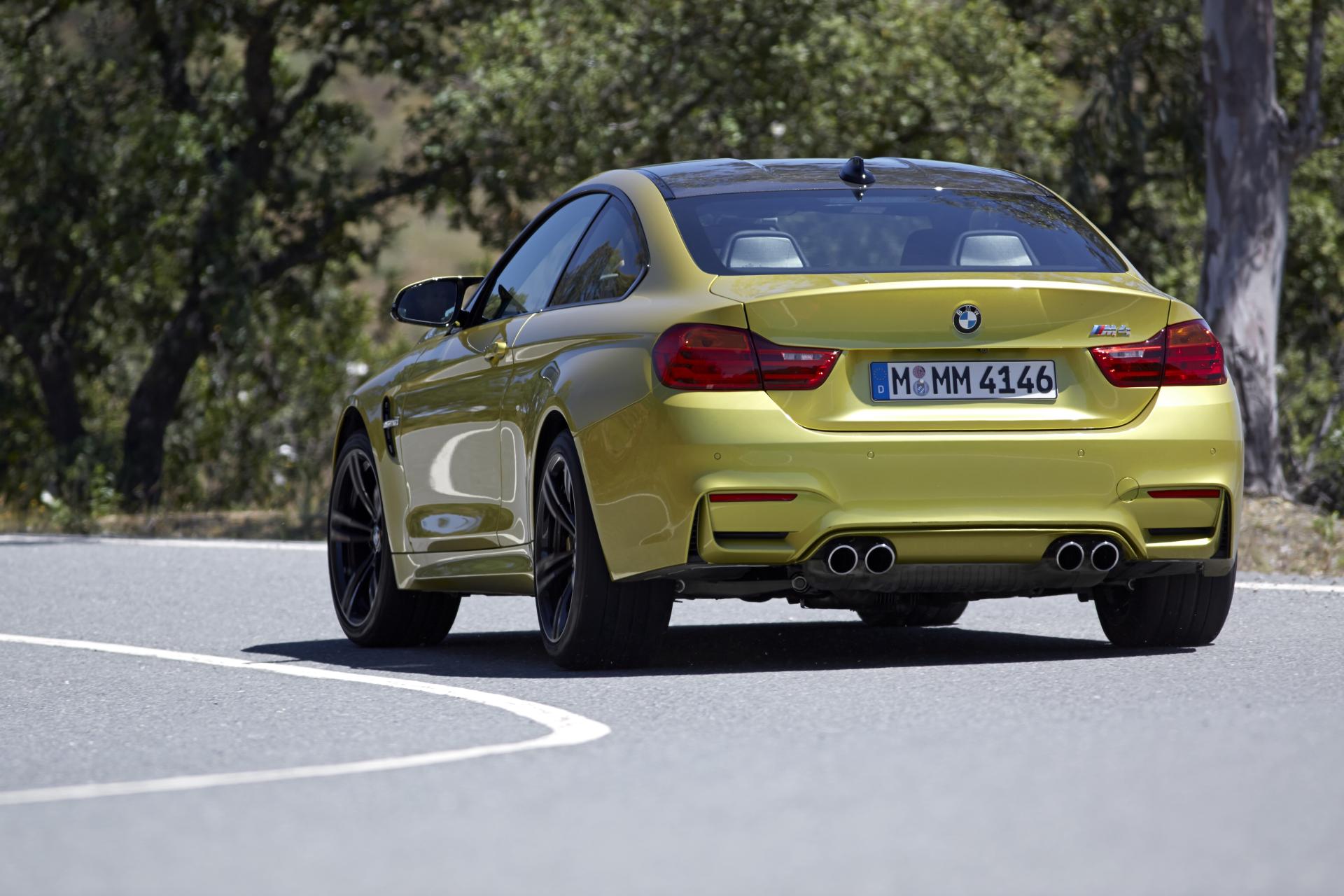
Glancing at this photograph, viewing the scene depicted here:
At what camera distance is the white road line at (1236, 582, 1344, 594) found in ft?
33.5

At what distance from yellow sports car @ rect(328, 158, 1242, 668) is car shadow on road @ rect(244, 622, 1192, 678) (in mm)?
219

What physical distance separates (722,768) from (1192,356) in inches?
109

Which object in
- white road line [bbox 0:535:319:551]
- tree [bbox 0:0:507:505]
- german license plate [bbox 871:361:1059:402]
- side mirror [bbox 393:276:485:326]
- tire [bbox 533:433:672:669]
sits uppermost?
tree [bbox 0:0:507:505]

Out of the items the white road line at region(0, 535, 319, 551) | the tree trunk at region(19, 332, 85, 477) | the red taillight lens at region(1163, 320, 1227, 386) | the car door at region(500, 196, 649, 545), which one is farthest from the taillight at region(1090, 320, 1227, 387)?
the tree trunk at region(19, 332, 85, 477)

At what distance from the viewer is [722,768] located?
211 inches

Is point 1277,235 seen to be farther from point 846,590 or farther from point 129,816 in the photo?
point 129,816

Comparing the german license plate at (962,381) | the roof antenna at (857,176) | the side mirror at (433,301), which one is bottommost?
the german license plate at (962,381)

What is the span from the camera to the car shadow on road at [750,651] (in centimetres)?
782

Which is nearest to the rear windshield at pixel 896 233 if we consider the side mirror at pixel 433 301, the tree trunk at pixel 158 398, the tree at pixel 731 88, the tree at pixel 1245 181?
the side mirror at pixel 433 301

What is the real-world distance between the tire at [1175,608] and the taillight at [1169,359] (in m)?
0.74

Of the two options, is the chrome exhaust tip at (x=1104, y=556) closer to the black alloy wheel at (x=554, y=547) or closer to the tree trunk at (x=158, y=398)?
the black alloy wheel at (x=554, y=547)

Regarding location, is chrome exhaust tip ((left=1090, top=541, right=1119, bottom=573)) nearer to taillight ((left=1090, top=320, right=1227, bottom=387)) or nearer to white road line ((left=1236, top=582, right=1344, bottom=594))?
taillight ((left=1090, top=320, right=1227, bottom=387))

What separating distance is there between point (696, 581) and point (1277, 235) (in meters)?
10.5

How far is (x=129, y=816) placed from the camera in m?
4.98
